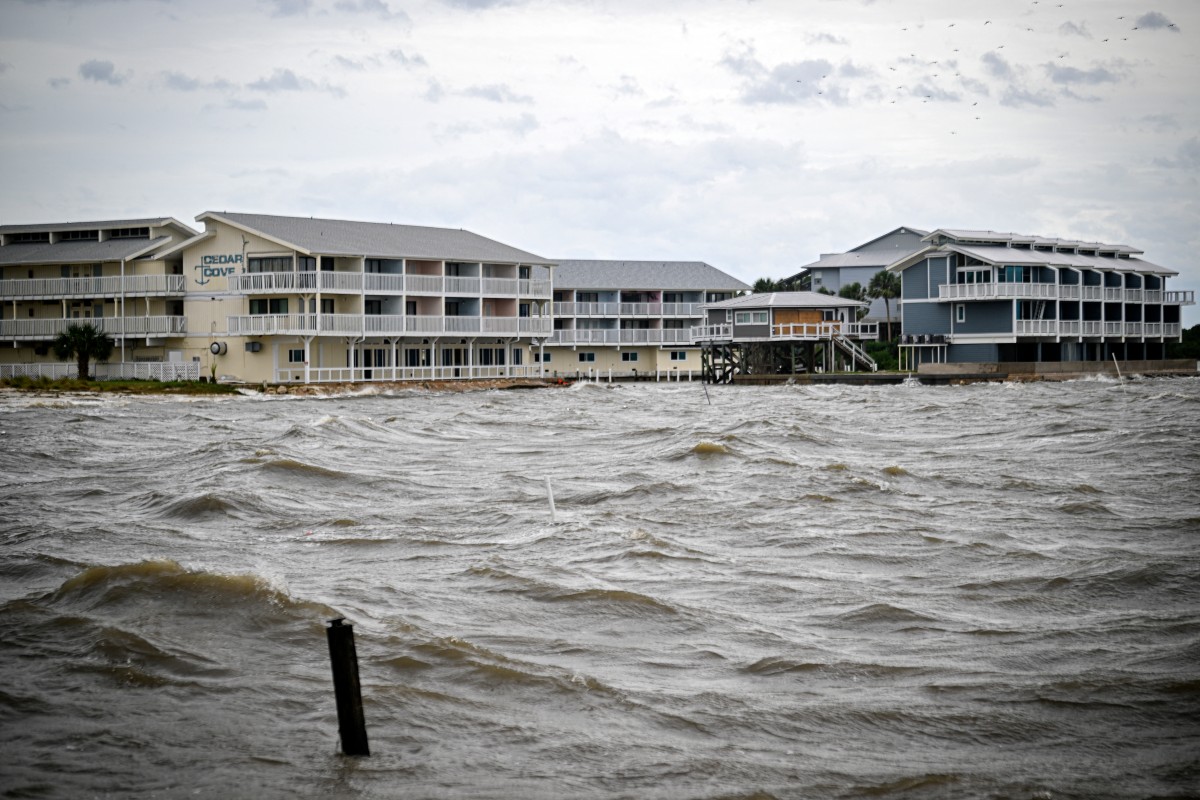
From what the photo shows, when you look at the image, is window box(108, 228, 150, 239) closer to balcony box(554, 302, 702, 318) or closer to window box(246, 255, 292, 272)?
window box(246, 255, 292, 272)

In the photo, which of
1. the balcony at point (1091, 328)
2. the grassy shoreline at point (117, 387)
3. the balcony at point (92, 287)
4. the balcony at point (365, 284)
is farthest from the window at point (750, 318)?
the grassy shoreline at point (117, 387)

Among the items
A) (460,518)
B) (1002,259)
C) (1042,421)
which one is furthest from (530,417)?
(1002,259)

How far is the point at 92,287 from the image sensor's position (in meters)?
55.7

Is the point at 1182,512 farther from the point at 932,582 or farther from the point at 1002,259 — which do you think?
the point at 1002,259

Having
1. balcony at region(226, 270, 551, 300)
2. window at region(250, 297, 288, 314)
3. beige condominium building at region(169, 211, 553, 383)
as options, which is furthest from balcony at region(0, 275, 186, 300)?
window at region(250, 297, 288, 314)

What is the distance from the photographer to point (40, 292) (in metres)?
56.2

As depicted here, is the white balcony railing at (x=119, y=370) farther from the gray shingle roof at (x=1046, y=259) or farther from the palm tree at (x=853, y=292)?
the palm tree at (x=853, y=292)

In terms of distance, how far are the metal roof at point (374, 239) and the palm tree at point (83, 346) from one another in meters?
6.97

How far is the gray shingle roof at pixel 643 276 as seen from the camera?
7662 cm

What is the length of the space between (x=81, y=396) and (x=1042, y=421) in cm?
3173

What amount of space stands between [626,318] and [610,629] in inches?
2655

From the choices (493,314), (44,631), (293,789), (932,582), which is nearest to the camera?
(293,789)

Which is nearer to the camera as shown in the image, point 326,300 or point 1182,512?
point 1182,512

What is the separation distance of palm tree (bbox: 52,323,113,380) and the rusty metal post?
48.3m
